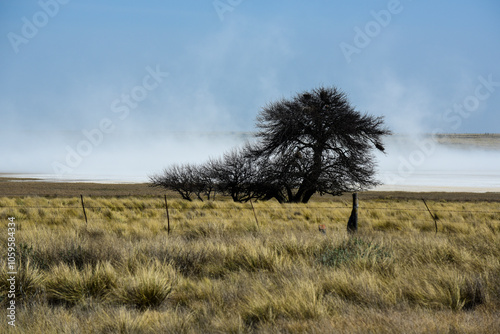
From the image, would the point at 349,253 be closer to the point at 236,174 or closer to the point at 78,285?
the point at 78,285

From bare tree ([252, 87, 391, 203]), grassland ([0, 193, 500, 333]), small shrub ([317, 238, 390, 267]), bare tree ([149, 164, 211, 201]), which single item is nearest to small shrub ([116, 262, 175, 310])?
grassland ([0, 193, 500, 333])

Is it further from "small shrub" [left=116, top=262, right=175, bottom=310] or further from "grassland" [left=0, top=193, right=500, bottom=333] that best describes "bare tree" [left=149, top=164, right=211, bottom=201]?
"small shrub" [left=116, top=262, right=175, bottom=310]

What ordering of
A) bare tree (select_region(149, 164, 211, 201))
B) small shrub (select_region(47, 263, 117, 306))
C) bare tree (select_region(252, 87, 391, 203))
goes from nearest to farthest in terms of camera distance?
small shrub (select_region(47, 263, 117, 306)) < bare tree (select_region(252, 87, 391, 203)) < bare tree (select_region(149, 164, 211, 201))

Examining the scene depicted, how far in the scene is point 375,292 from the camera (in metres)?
5.64

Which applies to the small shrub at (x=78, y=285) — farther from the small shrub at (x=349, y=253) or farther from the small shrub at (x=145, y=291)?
the small shrub at (x=349, y=253)

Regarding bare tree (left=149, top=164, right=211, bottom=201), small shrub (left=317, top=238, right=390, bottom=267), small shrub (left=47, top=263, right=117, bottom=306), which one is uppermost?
bare tree (left=149, top=164, right=211, bottom=201)

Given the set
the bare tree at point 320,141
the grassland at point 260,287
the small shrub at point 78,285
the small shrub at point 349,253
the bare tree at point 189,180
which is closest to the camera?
the grassland at point 260,287

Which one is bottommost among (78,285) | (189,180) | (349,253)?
(78,285)

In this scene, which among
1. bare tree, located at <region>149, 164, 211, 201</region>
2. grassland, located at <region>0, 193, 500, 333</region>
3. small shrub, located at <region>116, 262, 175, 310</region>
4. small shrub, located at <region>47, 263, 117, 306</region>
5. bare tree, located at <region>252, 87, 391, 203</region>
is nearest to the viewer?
grassland, located at <region>0, 193, 500, 333</region>

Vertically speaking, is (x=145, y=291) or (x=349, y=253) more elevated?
(x=349, y=253)

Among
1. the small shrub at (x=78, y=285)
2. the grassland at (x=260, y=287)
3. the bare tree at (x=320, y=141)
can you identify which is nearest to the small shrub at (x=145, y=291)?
the grassland at (x=260, y=287)

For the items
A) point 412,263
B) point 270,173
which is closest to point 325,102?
point 270,173

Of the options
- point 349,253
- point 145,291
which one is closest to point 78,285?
point 145,291

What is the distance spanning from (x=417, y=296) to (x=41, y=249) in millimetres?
6372
